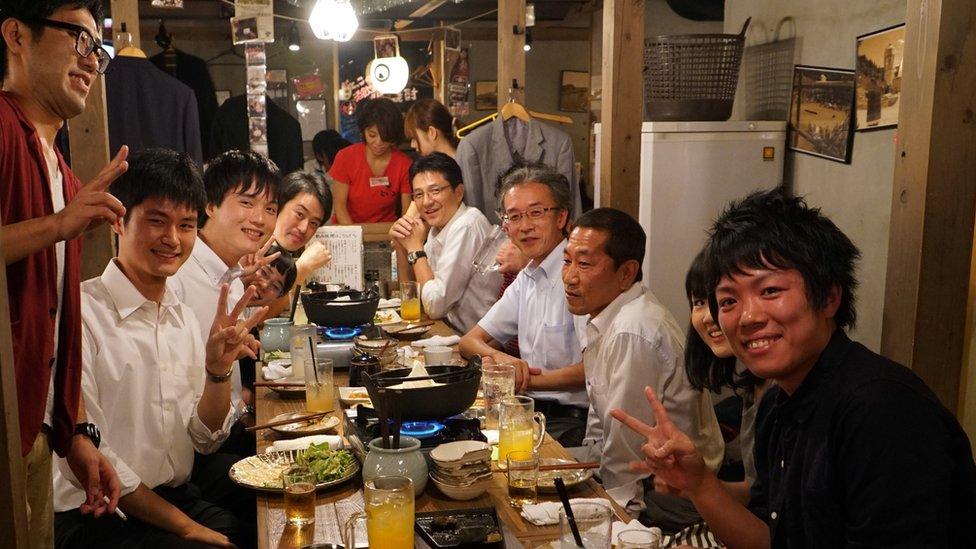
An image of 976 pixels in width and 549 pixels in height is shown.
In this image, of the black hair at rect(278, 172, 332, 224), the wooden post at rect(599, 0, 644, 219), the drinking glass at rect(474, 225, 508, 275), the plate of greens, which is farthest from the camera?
the drinking glass at rect(474, 225, 508, 275)

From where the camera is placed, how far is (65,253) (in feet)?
7.15

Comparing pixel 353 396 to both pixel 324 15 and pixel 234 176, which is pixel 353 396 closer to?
pixel 234 176

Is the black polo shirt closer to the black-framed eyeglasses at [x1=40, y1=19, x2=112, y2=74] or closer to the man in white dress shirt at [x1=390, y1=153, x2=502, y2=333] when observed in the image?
the black-framed eyeglasses at [x1=40, y1=19, x2=112, y2=74]

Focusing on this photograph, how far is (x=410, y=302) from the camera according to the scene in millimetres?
4312

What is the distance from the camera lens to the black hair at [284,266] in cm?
414

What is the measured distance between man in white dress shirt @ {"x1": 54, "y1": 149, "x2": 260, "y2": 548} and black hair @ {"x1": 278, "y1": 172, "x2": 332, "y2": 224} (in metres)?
1.57

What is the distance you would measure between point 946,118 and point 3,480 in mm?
2107

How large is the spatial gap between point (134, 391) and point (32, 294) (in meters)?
0.59

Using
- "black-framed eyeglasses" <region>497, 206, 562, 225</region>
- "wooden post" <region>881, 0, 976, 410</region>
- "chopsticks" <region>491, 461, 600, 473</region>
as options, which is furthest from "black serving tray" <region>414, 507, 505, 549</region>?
"black-framed eyeglasses" <region>497, 206, 562, 225</region>

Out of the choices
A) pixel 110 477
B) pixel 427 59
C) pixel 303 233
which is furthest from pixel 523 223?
pixel 427 59

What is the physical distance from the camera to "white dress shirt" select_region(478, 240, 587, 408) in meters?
3.52

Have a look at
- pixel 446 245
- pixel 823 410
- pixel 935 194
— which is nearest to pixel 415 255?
pixel 446 245

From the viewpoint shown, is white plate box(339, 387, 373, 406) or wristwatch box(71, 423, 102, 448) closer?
wristwatch box(71, 423, 102, 448)

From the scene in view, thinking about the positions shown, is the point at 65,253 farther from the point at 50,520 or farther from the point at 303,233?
the point at 303,233
